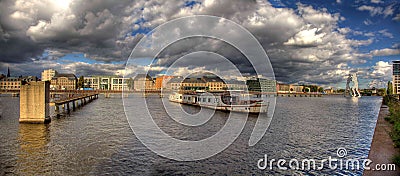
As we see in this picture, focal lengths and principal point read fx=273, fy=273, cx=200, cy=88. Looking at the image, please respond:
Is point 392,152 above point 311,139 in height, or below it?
above

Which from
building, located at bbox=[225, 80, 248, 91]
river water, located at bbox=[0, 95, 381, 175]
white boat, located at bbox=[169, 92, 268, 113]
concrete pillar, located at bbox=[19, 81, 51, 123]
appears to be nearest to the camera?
river water, located at bbox=[0, 95, 381, 175]

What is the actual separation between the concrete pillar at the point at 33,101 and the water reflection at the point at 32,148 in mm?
1110

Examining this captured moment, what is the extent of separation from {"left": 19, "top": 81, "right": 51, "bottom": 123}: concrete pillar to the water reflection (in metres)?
1.11

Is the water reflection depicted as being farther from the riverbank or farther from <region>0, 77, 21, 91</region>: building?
<region>0, 77, 21, 91</region>: building

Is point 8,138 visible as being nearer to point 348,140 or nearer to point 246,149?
point 246,149

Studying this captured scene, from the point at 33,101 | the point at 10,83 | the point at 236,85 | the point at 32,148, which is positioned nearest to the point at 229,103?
the point at 33,101

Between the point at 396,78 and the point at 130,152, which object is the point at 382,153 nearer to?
the point at 130,152

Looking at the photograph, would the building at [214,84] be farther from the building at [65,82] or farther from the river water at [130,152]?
the river water at [130,152]

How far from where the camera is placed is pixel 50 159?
47.9 feet

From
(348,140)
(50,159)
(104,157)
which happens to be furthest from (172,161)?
(348,140)

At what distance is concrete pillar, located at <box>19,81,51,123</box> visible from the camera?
26.3 m

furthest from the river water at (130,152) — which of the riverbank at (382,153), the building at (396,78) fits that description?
the building at (396,78)

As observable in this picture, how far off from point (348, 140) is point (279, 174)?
39.9 ft

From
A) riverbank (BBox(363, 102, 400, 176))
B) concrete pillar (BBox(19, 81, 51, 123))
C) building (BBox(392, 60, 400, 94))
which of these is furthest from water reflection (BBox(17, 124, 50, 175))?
building (BBox(392, 60, 400, 94))
